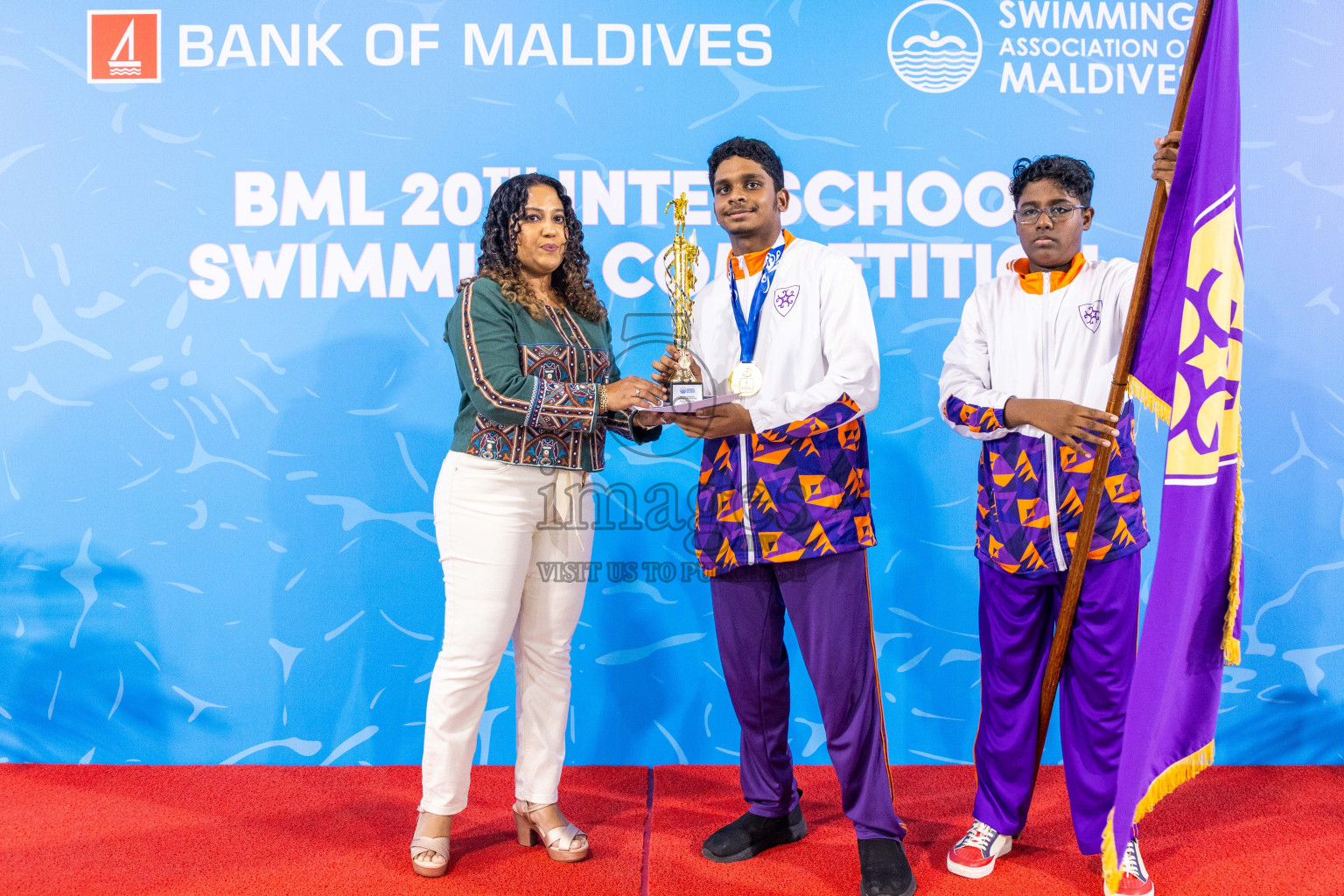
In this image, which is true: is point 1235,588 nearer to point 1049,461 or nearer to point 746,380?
point 1049,461

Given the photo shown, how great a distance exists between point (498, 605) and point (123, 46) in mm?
2093

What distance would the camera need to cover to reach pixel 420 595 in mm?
2814

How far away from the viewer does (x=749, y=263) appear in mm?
2064

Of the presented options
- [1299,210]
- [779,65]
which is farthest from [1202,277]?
[779,65]

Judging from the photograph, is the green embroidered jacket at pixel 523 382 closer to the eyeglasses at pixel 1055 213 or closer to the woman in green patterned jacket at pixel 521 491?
the woman in green patterned jacket at pixel 521 491

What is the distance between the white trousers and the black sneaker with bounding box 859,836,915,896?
2.42ft

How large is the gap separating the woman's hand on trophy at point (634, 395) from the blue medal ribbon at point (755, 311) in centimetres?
21

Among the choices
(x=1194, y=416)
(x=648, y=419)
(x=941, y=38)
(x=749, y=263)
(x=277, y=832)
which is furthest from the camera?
(x=941, y=38)

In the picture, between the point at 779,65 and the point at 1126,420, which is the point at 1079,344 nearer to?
the point at 1126,420

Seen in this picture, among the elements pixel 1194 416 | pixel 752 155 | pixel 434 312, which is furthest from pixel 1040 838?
pixel 434 312

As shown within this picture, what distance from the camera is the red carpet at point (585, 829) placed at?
6.71 ft

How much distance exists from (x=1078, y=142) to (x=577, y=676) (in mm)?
2187

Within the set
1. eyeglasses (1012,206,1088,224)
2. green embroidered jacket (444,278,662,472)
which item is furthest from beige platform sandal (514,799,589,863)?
eyeglasses (1012,206,1088,224)

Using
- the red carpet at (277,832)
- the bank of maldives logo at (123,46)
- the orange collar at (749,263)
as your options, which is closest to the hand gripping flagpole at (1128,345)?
the orange collar at (749,263)
